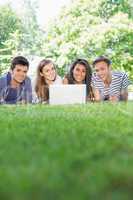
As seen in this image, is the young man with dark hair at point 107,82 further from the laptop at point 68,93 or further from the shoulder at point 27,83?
the laptop at point 68,93

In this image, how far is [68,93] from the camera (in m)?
5.47

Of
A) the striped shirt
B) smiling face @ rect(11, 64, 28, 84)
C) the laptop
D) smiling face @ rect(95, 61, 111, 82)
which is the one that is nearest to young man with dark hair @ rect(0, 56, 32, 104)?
smiling face @ rect(11, 64, 28, 84)

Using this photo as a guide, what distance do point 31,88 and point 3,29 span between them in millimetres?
44013

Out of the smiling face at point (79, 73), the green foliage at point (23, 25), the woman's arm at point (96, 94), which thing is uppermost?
the green foliage at point (23, 25)

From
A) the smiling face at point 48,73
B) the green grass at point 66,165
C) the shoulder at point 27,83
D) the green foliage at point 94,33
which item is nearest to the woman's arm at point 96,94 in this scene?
the smiling face at point 48,73

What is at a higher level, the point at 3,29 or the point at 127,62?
the point at 3,29

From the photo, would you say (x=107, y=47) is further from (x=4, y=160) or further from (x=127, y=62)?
(x=4, y=160)

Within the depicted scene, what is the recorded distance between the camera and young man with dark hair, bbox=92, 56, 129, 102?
6.79 m

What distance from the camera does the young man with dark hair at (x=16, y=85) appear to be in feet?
20.3

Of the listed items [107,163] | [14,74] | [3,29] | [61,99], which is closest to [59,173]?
[107,163]

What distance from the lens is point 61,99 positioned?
5.49 m

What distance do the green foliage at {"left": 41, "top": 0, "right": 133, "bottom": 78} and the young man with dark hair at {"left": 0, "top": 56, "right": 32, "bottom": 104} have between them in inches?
624

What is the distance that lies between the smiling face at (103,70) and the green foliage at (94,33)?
15.1m

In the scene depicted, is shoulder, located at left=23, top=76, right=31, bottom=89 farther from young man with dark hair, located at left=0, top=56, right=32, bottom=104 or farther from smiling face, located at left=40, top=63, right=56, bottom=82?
smiling face, located at left=40, top=63, right=56, bottom=82
